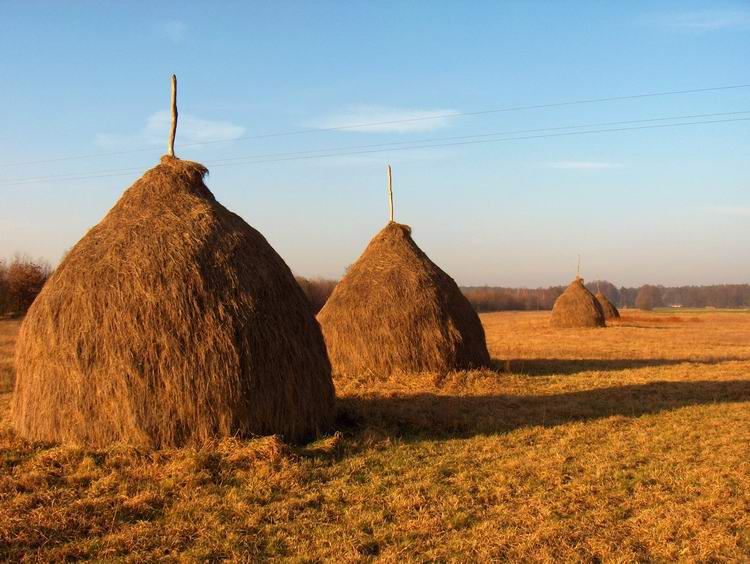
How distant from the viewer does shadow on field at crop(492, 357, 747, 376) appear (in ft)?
51.5

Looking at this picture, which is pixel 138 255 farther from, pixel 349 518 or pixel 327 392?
pixel 349 518

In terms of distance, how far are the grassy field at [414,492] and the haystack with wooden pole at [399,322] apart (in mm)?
3495

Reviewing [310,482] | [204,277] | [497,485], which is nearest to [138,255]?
[204,277]

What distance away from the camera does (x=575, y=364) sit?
17.5 m

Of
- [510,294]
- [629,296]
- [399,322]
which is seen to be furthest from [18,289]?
[629,296]

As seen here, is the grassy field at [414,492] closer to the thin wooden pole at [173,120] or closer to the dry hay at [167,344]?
the dry hay at [167,344]

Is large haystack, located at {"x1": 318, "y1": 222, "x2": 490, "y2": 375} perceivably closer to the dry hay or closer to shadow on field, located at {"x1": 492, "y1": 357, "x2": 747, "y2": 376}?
shadow on field, located at {"x1": 492, "y1": 357, "x2": 747, "y2": 376}

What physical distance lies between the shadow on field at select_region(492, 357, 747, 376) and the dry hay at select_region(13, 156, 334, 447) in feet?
27.9

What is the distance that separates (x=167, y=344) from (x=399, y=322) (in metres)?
7.58

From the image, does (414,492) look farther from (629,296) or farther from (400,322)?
(629,296)

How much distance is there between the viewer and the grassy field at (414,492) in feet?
16.1

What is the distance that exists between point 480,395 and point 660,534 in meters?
6.98

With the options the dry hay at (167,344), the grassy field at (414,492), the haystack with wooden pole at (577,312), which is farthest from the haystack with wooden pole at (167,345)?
the haystack with wooden pole at (577,312)

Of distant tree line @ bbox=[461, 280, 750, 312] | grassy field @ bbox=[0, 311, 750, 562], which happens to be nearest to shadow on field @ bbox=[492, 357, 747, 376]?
grassy field @ bbox=[0, 311, 750, 562]
